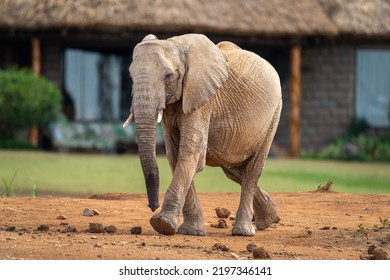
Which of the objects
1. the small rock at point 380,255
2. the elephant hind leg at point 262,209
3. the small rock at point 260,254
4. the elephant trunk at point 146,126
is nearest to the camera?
the small rock at point 260,254

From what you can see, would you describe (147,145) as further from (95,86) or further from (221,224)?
(95,86)

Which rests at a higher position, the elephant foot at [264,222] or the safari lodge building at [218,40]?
the elephant foot at [264,222]

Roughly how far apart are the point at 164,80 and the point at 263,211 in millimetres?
1983

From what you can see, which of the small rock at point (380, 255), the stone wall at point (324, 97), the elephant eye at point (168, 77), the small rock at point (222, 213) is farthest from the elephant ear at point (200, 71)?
the stone wall at point (324, 97)

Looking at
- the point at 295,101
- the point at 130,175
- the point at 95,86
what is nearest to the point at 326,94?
the point at 295,101

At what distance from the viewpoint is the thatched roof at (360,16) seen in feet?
78.6

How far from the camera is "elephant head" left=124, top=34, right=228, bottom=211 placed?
7984mm

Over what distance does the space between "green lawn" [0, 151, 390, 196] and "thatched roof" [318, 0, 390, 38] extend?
11.4ft

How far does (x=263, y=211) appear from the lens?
971 cm

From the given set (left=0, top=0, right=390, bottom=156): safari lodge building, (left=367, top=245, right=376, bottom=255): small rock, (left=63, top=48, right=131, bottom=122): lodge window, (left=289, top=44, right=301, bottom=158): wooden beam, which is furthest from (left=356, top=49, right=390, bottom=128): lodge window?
(left=367, top=245, right=376, bottom=255): small rock

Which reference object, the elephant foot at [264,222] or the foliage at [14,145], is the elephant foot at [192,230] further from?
the foliage at [14,145]

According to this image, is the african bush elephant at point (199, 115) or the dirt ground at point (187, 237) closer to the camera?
the dirt ground at point (187, 237)

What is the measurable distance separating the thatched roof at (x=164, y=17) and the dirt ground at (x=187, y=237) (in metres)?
10.5

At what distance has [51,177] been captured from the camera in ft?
55.3
